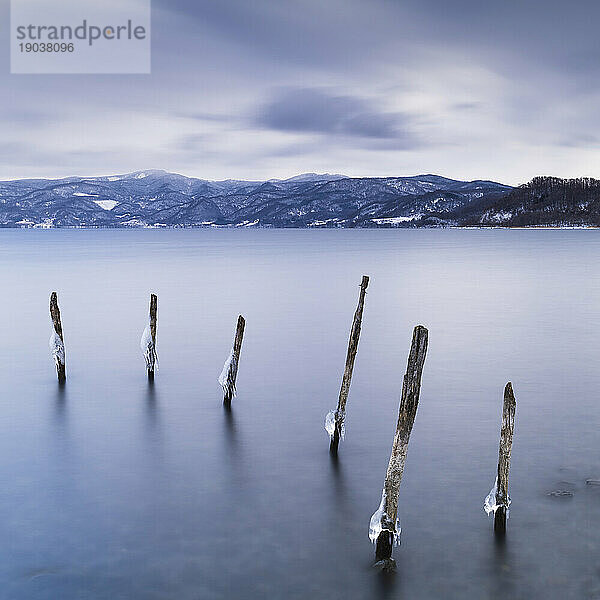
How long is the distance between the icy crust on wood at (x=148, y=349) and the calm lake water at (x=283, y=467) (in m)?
0.92

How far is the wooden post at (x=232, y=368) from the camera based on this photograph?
20.7 metres

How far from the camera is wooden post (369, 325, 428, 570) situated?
11359 millimetres

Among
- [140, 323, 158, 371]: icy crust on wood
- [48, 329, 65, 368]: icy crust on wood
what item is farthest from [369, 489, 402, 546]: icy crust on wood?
[48, 329, 65, 368]: icy crust on wood

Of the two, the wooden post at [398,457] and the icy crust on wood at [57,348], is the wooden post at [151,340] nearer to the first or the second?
the icy crust on wood at [57,348]

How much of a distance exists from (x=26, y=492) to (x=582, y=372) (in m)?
20.4

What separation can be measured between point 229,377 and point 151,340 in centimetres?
452

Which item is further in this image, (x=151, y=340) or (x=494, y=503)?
(x=151, y=340)

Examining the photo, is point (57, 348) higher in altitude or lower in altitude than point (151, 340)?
lower

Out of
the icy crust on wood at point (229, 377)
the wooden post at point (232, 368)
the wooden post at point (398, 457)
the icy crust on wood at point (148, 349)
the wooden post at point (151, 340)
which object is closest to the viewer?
the wooden post at point (398, 457)

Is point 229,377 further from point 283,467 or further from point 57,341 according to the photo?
point 57,341

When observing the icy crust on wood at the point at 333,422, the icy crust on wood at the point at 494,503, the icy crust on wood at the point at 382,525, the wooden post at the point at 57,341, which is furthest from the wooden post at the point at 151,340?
the icy crust on wood at the point at 494,503

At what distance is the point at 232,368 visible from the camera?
21.1 m

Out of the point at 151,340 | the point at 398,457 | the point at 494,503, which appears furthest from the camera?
the point at 151,340

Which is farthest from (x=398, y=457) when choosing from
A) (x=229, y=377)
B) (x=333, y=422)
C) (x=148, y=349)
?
(x=148, y=349)
